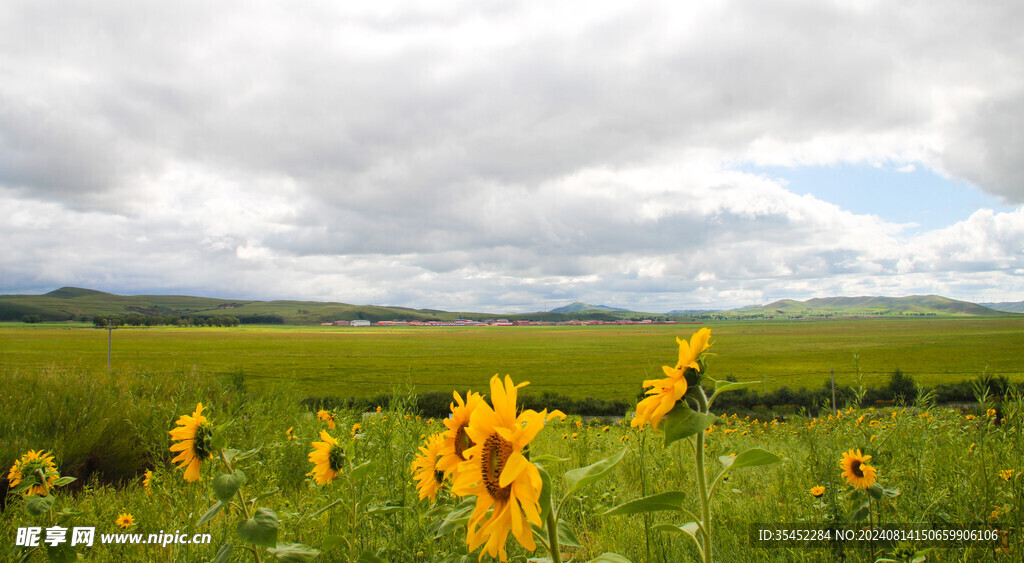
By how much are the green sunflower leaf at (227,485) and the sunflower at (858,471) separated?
3.31m

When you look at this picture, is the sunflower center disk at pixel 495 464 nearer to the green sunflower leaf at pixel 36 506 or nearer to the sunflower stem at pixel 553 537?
the sunflower stem at pixel 553 537

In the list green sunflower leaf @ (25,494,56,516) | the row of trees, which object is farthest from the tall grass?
the row of trees

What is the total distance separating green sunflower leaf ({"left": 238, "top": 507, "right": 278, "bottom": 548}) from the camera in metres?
1.73

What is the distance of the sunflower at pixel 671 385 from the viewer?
1.22 metres

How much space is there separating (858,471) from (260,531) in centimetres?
338

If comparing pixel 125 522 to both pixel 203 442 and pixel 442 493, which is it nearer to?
pixel 203 442

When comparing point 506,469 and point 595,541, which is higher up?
point 506,469

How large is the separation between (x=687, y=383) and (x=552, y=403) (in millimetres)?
34259

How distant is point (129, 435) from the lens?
6.87 meters

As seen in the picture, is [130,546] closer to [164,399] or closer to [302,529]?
[302,529]

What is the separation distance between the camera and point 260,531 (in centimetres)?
177

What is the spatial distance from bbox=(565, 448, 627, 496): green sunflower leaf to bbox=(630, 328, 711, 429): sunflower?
113 mm

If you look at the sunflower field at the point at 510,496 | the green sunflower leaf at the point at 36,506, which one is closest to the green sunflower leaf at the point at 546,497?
the sunflower field at the point at 510,496

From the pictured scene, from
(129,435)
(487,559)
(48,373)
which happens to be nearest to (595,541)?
(487,559)
